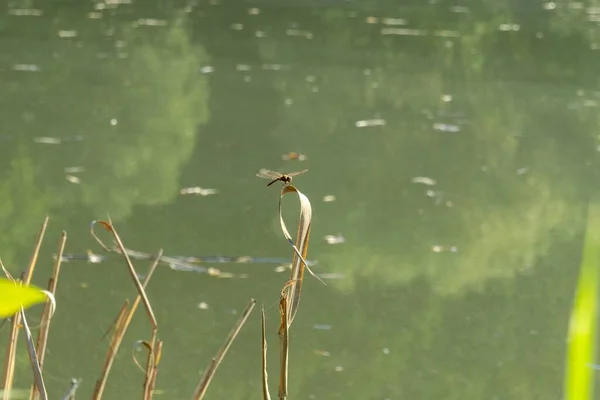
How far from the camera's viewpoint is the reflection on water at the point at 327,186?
318 cm

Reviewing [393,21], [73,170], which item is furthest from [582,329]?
[393,21]

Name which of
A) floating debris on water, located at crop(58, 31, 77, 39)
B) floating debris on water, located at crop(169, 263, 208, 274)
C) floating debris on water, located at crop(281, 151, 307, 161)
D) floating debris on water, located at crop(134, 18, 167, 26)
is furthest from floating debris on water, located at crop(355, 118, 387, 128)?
floating debris on water, located at crop(134, 18, 167, 26)

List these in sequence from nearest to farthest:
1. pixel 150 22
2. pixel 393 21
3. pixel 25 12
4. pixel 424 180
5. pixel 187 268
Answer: pixel 187 268
pixel 424 180
pixel 150 22
pixel 25 12
pixel 393 21

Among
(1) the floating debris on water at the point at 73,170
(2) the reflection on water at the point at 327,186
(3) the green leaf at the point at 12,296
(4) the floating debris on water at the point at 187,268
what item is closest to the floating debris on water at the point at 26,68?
(2) the reflection on water at the point at 327,186

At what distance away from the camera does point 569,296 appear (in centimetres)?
375

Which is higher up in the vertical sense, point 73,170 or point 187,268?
point 187,268

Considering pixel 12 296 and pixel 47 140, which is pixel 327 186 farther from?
pixel 12 296

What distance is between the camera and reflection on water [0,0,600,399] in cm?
318

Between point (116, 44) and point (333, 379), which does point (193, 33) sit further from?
point (333, 379)

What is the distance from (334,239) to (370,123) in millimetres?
2111

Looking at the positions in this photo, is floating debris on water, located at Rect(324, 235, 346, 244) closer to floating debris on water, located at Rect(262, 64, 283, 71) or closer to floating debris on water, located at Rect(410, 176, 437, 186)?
floating debris on water, located at Rect(410, 176, 437, 186)

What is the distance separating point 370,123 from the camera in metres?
6.11

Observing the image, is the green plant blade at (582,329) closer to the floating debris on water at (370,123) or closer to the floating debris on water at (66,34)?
the floating debris on water at (370,123)

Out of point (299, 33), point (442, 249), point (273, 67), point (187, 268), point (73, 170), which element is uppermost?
point (187, 268)
